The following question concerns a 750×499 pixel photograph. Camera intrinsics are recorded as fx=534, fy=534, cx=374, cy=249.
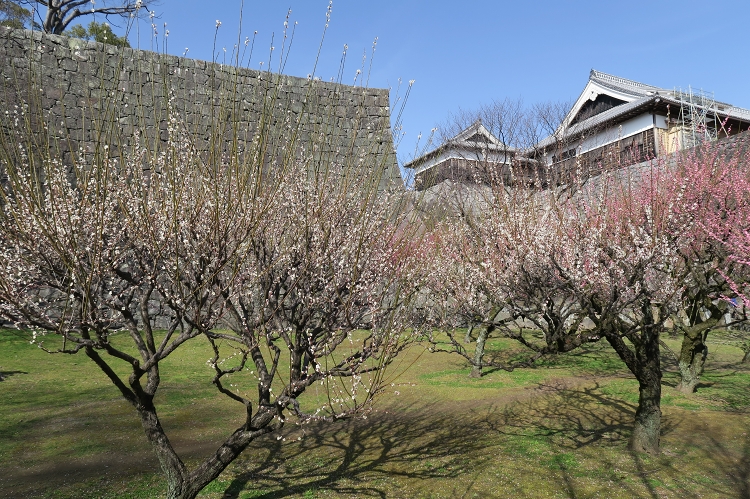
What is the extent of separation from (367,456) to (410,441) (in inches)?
38.9

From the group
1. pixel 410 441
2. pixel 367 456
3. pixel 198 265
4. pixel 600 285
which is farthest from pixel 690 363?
pixel 198 265

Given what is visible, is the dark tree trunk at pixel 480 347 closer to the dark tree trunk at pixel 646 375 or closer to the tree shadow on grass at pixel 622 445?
the tree shadow on grass at pixel 622 445

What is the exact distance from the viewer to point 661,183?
12367 mm

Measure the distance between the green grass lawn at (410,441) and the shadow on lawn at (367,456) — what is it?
31 millimetres

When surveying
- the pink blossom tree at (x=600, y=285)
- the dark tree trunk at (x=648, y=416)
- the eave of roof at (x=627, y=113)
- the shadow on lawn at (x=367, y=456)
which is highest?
Answer: the eave of roof at (x=627, y=113)

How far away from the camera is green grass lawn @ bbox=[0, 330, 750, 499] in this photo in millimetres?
7145

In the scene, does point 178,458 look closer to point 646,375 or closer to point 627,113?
point 646,375

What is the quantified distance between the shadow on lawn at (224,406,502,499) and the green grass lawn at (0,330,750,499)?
0.03 meters

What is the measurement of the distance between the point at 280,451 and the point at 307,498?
2.00 m

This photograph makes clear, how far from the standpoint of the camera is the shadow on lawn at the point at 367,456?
Answer: 287 inches

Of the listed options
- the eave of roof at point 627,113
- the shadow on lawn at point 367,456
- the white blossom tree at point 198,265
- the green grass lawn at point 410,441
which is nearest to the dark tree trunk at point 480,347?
the green grass lawn at point 410,441

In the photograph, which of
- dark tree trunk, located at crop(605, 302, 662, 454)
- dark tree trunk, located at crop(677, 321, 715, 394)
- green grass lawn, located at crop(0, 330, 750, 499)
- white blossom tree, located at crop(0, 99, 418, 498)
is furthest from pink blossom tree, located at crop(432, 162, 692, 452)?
dark tree trunk, located at crop(677, 321, 715, 394)

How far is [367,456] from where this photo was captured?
845 centimetres

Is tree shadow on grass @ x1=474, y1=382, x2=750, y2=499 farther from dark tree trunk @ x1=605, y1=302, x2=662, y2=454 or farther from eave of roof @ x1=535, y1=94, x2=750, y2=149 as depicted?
eave of roof @ x1=535, y1=94, x2=750, y2=149
